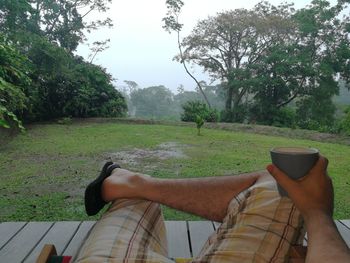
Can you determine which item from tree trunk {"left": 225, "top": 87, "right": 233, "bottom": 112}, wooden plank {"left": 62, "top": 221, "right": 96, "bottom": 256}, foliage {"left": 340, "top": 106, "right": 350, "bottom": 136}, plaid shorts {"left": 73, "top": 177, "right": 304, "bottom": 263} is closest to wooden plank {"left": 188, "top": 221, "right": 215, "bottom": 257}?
wooden plank {"left": 62, "top": 221, "right": 96, "bottom": 256}

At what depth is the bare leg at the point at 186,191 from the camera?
0.85m

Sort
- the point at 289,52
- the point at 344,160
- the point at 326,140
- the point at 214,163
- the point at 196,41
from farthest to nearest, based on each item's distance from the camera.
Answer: the point at 196,41, the point at 289,52, the point at 326,140, the point at 344,160, the point at 214,163

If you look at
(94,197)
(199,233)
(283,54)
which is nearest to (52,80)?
(283,54)

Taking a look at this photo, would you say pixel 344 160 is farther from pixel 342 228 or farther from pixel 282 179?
pixel 282 179

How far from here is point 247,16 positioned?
1105 centimetres

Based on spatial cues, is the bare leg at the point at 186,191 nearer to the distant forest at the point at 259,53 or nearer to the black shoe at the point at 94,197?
the black shoe at the point at 94,197

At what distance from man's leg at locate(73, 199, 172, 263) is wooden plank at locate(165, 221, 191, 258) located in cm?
45

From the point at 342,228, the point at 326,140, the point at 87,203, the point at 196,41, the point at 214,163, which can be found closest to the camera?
the point at 87,203

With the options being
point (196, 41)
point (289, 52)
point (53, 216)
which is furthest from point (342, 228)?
point (196, 41)

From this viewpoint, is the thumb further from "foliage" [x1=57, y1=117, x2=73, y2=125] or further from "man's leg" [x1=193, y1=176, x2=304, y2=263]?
"foliage" [x1=57, y1=117, x2=73, y2=125]

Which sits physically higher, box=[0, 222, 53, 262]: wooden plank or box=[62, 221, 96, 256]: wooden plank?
box=[62, 221, 96, 256]: wooden plank

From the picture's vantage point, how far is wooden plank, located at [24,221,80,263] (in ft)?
4.48

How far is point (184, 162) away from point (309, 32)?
8.64 metres

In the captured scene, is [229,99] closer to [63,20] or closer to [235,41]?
[235,41]
